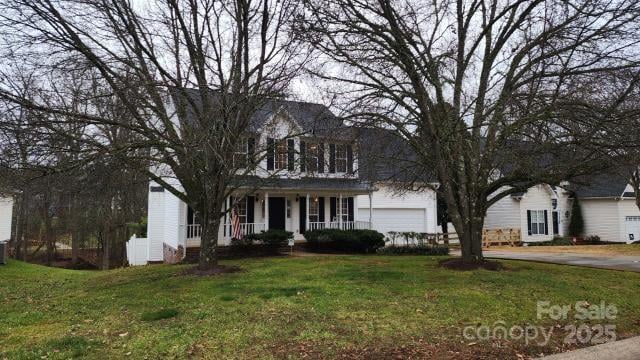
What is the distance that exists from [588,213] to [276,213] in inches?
1009

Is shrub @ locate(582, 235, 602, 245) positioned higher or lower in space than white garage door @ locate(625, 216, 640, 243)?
lower

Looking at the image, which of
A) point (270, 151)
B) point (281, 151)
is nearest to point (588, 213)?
point (281, 151)

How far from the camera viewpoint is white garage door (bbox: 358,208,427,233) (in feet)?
98.1

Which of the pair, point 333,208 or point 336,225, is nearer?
point 336,225

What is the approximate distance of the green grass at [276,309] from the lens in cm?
632

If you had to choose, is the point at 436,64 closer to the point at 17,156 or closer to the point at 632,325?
the point at 632,325

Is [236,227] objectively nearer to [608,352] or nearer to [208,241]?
[208,241]

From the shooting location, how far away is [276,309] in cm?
815

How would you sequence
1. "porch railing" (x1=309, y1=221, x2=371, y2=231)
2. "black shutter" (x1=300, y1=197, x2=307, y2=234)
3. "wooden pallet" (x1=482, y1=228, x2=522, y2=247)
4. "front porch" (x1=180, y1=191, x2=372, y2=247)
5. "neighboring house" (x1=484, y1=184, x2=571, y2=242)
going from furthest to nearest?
"neighboring house" (x1=484, y1=184, x2=571, y2=242)
"wooden pallet" (x1=482, y1=228, x2=522, y2=247)
"black shutter" (x1=300, y1=197, x2=307, y2=234)
"porch railing" (x1=309, y1=221, x2=371, y2=231)
"front porch" (x1=180, y1=191, x2=372, y2=247)

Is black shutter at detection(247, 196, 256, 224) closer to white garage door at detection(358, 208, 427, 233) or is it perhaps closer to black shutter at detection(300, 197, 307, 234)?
black shutter at detection(300, 197, 307, 234)

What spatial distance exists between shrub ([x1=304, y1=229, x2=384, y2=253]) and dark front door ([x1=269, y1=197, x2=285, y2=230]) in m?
2.06

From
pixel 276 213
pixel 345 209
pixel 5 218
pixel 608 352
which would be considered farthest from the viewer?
pixel 345 209

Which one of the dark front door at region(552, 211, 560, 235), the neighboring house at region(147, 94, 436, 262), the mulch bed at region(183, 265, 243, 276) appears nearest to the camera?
the mulch bed at region(183, 265, 243, 276)

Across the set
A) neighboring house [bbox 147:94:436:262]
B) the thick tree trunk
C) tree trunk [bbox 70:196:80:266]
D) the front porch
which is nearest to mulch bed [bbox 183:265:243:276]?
the thick tree trunk
